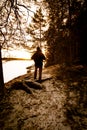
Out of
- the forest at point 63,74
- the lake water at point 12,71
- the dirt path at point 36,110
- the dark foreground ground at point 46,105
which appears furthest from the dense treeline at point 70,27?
the lake water at point 12,71

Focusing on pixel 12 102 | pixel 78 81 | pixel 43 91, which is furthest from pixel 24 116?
pixel 78 81

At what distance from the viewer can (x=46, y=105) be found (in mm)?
9852

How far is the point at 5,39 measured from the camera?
35.2 feet

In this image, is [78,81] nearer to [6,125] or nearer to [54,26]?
[6,125]

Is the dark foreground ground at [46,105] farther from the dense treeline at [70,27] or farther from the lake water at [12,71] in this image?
the lake water at [12,71]

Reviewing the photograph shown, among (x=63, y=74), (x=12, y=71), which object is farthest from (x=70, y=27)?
(x=12, y=71)

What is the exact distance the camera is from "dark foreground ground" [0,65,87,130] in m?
8.51

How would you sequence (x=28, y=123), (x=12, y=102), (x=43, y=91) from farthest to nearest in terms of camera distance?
1. (x=43, y=91)
2. (x=12, y=102)
3. (x=28, y=123)

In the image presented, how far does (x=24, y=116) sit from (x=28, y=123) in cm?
57

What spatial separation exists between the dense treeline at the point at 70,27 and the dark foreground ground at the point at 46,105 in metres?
8.10

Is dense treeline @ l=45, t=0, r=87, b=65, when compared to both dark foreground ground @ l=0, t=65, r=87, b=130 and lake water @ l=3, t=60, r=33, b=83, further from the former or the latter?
lake water @ l=3, t=60, r=33, b=83

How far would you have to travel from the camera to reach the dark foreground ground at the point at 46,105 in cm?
851

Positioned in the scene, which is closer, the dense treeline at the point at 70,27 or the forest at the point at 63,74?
the forest at the point at 63,74

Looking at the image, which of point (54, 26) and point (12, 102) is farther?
point (54, 26)
